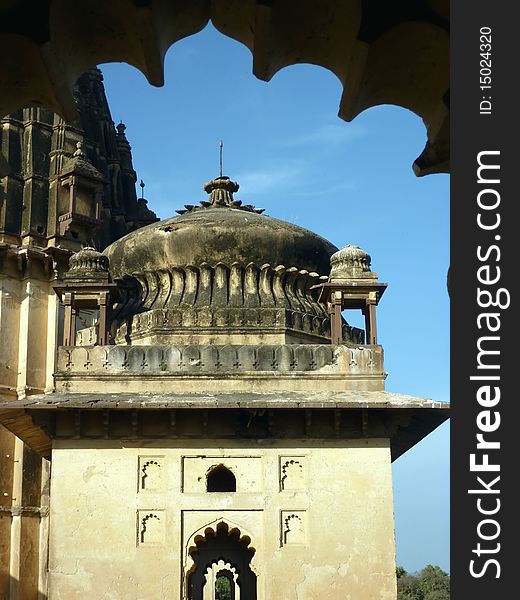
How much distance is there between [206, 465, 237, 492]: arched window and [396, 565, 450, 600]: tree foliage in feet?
115

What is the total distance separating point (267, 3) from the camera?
3.59m

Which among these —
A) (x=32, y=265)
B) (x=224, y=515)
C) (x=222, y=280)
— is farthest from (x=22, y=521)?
(x=224, y=515)

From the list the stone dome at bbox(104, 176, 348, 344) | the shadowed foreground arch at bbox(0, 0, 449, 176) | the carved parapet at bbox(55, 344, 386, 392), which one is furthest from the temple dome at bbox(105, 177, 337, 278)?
the shadowed foreground arch at bbox(0, 0, 449, 176)

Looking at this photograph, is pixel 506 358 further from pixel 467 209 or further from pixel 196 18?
pixel 196 18

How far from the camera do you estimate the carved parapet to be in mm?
15883

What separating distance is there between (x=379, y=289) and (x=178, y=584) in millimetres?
5595

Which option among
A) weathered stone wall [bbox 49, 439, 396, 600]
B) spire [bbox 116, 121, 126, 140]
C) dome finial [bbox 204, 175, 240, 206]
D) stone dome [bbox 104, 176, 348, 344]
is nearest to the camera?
weathered stone wall [bbox 49, 439, 396, 600]

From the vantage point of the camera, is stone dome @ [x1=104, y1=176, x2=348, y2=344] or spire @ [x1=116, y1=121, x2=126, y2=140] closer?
stone dome @ [x1=104, y1=176, x2=348, y2=344]

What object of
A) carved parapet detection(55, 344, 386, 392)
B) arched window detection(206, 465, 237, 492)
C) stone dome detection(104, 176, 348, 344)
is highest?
stone dome detection(104, 176, 348, 344)

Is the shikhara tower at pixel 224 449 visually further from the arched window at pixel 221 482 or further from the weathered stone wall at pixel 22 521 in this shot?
the weathered stone wall at pixel 22 521

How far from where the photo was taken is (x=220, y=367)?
16.0 meters

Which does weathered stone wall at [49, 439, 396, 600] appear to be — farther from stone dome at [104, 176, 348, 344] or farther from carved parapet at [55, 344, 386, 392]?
stone dome at [104, 176, 348, 344]

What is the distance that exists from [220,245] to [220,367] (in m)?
3.01

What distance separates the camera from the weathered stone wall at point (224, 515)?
1456 centimetres
